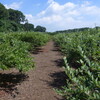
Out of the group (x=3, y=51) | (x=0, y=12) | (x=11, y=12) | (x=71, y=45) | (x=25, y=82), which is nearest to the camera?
(x=3, y=51)

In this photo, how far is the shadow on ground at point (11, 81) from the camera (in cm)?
636

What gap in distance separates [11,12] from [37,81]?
84859mm

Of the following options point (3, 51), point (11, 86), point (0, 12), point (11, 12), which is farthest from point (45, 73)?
point (11, 12)

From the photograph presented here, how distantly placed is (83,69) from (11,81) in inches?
219

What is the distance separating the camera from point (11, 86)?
6.76 metres

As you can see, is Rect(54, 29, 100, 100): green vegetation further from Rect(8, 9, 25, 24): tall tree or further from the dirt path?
Rect(8, 9, 25, 24): tall tree

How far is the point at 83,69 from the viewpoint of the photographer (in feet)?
6.81

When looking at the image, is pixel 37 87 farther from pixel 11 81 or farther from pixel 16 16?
pixel 16 16

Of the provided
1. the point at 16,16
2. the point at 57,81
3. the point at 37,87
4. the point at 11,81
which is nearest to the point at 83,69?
the point at 37,87

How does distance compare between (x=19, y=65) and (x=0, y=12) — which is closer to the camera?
(x=19, y=65)

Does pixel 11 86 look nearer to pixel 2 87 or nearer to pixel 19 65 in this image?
pixel 2 87

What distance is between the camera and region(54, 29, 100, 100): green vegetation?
189 cm

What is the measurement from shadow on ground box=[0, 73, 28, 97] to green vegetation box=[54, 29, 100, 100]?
1.65 meters

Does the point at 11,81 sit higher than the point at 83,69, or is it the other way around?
the point at 83,69
